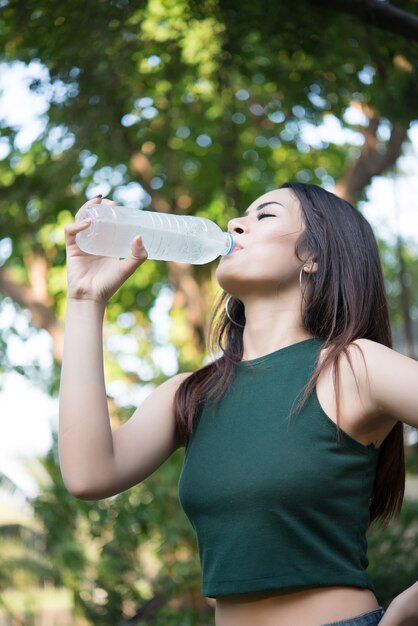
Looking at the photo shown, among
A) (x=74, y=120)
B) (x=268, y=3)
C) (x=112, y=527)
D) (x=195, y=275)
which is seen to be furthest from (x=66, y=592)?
(x=268, y=3)

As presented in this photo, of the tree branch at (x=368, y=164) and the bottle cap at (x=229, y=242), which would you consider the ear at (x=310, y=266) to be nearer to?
the bottle cap at (x=229, y=242)

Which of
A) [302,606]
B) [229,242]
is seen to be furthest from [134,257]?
[302,606]

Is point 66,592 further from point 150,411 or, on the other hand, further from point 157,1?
point 150,411

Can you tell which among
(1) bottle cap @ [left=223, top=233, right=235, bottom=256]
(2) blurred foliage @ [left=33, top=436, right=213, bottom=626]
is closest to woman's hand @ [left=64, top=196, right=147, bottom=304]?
(1) bottle cap @ [left=223, top=233, right=235, bottom=256]

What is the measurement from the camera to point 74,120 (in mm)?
4406

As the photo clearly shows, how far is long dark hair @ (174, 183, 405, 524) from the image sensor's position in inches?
83.7

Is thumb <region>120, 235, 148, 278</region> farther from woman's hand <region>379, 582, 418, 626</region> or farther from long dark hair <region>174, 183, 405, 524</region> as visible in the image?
woman's hand <region>379, 582, 418, 626</region>

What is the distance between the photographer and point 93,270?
2145 millimetres

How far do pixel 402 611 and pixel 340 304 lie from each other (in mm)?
723

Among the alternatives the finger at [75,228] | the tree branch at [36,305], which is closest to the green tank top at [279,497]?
the finger at [75,228]

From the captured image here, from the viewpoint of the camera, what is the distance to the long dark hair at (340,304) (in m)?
2.12

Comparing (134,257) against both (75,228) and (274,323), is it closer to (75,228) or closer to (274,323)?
(75,228)

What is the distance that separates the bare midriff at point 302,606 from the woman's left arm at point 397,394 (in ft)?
0.26

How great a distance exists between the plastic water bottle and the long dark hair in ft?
0.75
